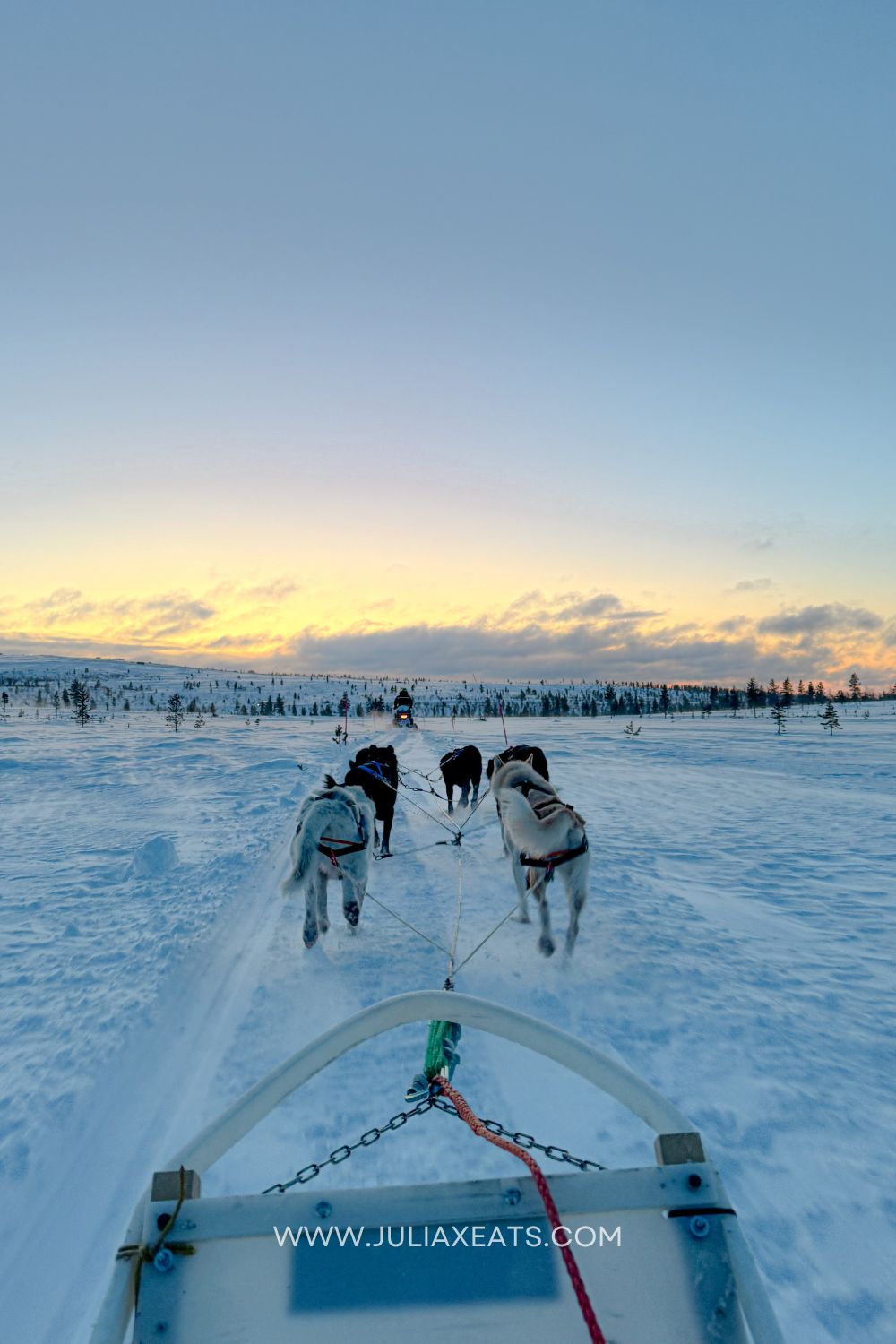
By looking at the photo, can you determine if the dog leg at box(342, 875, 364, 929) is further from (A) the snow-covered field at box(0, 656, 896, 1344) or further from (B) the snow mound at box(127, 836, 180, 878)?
(B) the snow mound at box(127, 836, 180, 878)

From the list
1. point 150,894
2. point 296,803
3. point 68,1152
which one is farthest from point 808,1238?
point 296,803

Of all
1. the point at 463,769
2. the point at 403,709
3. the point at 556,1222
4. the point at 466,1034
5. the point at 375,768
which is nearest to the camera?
the point at 556,1222

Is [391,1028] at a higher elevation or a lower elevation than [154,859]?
higher

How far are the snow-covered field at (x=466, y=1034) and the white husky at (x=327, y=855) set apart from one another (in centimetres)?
31

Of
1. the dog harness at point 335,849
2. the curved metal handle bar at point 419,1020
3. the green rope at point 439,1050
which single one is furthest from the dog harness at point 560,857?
the curved metal handle bar at point 419,1020

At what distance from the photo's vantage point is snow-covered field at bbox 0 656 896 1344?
2.57 m

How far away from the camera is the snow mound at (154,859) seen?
7.34 meters

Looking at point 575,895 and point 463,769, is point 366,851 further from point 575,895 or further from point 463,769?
point 463,769

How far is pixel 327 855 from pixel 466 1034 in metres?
1.84

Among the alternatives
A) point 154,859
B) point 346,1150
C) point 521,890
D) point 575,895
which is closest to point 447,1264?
point 346,1150

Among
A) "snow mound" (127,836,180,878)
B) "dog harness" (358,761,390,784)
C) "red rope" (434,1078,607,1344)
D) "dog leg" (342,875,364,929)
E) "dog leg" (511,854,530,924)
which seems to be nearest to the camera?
"red rope" (434,1078,607,1344)

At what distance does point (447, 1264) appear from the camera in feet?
5.00

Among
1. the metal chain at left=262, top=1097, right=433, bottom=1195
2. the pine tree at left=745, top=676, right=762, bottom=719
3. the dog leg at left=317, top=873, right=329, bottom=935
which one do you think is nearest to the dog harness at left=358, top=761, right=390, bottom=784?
the dog leg at left=317, top=873, right=329, bottom=935

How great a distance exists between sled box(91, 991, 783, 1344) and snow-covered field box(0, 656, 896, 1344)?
3.57ft
